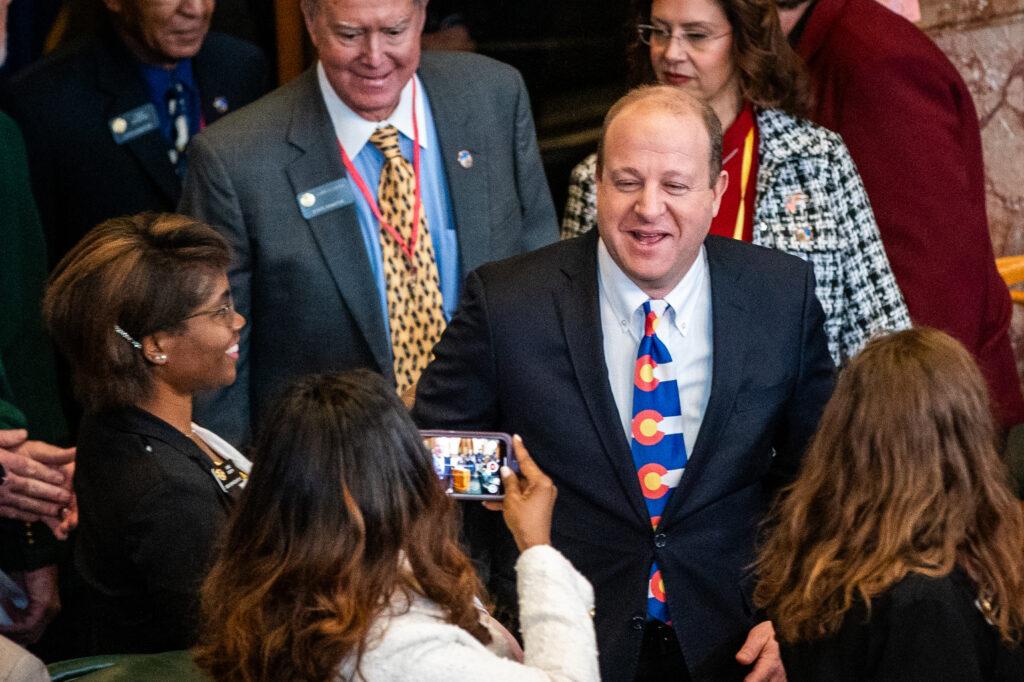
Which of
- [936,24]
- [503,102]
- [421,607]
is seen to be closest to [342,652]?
[421,607]

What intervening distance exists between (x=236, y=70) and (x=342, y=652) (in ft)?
8.22

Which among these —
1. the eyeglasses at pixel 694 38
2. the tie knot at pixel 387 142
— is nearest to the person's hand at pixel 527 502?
the tie knot at pixel 387 142

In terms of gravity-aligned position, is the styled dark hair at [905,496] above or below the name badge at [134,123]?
below

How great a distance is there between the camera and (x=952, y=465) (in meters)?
2.50

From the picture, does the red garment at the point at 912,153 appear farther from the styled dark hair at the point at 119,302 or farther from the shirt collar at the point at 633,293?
the styled dark hair at the point at 119,302

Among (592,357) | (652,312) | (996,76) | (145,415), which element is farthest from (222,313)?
(996,76)

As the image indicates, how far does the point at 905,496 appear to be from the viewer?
2484 mm

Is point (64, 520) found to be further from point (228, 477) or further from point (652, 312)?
point (652, 312)

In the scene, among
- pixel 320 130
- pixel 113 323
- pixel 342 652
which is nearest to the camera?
pixel 342 652

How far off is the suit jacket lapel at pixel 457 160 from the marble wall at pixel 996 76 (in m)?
1.56

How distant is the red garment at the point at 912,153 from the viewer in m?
3.75

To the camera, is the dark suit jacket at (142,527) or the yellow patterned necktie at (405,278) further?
the yellow patterned necktie at (405,278)

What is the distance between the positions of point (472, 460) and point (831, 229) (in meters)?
1.22

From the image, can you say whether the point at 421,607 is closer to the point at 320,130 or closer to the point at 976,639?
the point at 976,639
